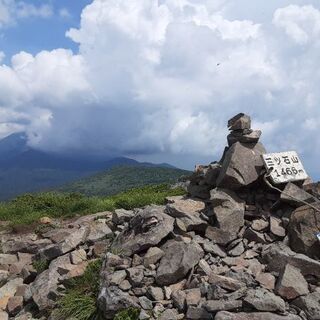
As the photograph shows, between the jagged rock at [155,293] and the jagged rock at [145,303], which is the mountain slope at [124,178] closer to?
the jagged rock at [155,293]

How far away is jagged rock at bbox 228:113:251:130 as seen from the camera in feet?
55.4

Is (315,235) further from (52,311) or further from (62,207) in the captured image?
(62,207)

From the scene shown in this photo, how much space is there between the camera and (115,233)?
1716 centimetres

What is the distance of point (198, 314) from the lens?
37.0 ft

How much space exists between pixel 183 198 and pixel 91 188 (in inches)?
3529

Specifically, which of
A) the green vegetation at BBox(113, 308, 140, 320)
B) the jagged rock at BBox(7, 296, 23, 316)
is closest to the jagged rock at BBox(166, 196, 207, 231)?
the green vegetation at BBox(113, 308, 140, 320)

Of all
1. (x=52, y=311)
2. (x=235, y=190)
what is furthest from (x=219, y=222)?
(x=52, y=311)

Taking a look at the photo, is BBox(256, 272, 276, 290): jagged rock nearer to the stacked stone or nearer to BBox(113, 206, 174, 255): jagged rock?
BBox(113, 206, 174, 255): jagged rock

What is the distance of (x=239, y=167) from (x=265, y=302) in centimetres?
542

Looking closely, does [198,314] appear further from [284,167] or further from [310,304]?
[284,167]

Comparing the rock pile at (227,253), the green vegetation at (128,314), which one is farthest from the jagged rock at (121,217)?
the green vegetation at (128,314)

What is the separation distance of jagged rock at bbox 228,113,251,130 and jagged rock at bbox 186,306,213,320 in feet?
23.6

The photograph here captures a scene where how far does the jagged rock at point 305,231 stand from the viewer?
13438 millimetres

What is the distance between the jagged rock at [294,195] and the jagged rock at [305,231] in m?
0.68
